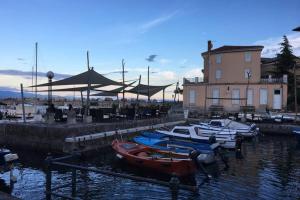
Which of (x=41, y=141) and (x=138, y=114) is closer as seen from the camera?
(x=41, y=141)

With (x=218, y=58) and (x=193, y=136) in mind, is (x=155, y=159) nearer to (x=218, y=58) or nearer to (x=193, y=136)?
(x=193, y=136)

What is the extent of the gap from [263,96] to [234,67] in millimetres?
6090

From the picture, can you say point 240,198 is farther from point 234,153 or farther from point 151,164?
point 234,153

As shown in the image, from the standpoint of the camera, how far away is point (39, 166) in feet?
54.2

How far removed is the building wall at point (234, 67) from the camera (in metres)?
46.0

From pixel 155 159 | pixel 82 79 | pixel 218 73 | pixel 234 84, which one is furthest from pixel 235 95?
pixel 155 159

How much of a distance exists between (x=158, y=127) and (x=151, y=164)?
13.4 meters

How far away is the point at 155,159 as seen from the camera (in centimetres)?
1537

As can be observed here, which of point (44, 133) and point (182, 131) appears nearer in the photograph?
point (44, 133)

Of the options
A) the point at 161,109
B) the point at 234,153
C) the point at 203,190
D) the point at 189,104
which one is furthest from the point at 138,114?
the point at 189,104

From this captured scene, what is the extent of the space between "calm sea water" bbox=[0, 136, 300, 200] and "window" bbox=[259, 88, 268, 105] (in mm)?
24692

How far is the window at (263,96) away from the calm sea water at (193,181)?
81.0 feet

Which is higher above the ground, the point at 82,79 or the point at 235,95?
the point at 82,79

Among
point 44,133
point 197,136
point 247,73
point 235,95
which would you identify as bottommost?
point 197,136
